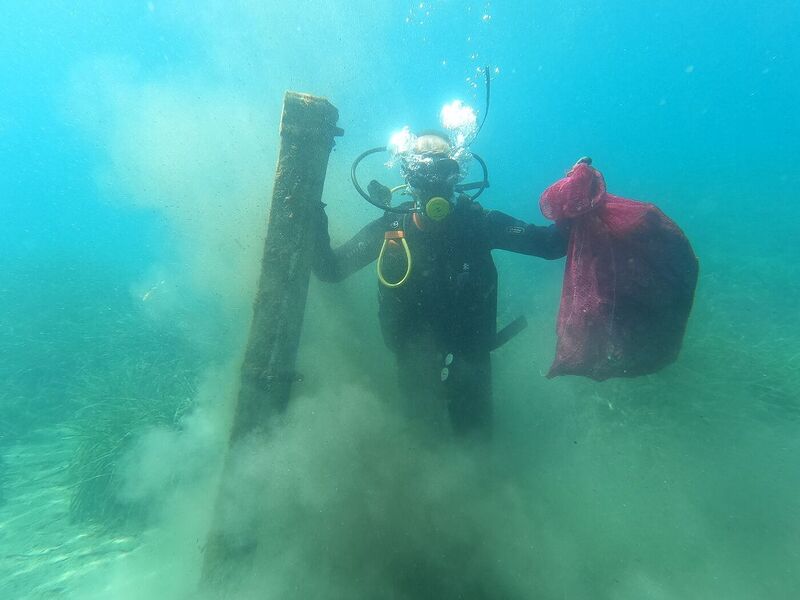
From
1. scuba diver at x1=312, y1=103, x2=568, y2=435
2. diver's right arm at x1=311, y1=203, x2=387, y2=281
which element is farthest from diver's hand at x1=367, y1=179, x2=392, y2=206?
diver's right arm at x1=311, y1=203, x2=387, y2=281

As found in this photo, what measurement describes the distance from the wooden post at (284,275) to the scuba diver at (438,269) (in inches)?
12.2

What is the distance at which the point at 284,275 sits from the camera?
11.3 ft

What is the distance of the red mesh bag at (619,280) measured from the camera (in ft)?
9.28

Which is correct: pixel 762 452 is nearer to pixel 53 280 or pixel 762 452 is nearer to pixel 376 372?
pixel 376 372

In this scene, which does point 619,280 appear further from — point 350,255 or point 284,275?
point 284,275

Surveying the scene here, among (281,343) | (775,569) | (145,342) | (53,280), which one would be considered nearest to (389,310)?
(281,343)

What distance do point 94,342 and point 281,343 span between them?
7.83 meters

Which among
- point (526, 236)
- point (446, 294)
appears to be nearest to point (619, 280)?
point (526, 236)

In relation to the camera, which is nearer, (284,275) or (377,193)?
(284,275)

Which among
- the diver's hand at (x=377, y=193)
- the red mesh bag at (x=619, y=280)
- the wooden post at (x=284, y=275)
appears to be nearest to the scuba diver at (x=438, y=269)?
the diver's hand at (x=377, y=193)

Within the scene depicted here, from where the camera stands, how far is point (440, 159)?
365 centimetres

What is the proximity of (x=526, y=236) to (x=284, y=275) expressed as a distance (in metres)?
2.32

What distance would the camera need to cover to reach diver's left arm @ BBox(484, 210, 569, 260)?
3.52 metres

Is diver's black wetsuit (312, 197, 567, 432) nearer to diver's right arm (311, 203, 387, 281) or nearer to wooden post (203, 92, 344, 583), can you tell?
diver's right arm (311, 203, 387, 281)
